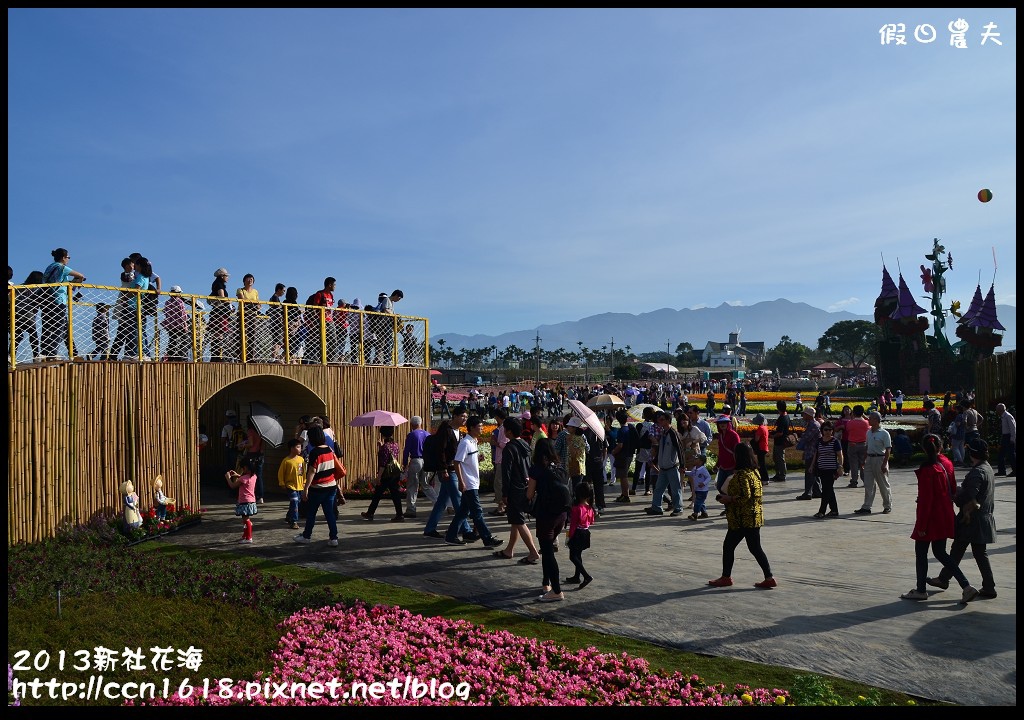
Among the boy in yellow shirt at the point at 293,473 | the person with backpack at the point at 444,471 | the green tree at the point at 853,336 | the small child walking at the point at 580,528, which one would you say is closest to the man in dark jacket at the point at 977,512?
the small child walking at the point at 580,528

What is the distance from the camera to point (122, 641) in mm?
6754

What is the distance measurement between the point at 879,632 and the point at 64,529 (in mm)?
10656

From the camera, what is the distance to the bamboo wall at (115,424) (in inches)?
397

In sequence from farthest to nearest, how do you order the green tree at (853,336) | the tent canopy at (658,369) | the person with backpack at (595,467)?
the green tree at (853,336) → the tent canopy at (658,369) → the person with backpack at (595,467)

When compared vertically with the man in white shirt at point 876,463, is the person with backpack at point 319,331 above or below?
above

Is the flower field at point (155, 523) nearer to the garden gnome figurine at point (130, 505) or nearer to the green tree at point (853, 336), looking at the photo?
the garden gnome figurine at point (130, 505)

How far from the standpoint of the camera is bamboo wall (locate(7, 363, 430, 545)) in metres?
10.1

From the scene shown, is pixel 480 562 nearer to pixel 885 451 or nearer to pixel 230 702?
pixel 230 702

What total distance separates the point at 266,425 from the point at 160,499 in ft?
8.25

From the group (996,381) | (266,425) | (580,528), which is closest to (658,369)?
(996,381)

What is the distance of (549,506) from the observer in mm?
7938

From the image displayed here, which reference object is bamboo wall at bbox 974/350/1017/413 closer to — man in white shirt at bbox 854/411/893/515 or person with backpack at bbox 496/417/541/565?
man in white shirt at bbox 854/411/893/515

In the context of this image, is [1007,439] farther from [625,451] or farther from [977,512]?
[977,512]

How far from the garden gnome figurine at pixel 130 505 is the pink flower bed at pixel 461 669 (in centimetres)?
516
